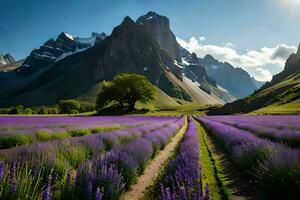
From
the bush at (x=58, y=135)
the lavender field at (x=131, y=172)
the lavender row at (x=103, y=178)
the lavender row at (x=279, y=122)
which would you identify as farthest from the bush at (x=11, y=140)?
the lavender row at (x=279, y=122)

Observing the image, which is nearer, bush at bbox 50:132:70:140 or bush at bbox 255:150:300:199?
bush at bbox 255:150:300:199

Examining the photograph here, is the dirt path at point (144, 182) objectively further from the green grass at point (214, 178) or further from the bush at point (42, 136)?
the bush at point (42, 136)

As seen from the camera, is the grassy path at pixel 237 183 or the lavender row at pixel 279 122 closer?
the grassy path at pixel 237 183

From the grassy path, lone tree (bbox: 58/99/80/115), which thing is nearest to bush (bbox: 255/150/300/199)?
the grassy path

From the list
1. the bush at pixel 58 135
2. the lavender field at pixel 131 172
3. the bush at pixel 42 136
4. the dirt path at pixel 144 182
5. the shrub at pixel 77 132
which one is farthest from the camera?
the shrub at pixel 77 132

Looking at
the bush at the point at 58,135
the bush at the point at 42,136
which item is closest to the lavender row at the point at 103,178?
the bush at the point at 42,136

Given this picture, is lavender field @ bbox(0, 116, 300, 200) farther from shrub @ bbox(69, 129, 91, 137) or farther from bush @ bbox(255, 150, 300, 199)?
shrub @ bbox(69, 129, 91, 137)

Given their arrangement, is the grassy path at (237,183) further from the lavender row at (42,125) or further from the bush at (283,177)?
the lavender row at (42,125)

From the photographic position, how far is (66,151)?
1043 centimetres

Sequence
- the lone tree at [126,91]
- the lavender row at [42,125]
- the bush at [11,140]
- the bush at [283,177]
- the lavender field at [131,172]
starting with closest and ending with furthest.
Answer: the lavender field at [131,172] < the bush at [283,177] < the bush at [11,140] < the lavender row at [42,125] < the lone tree at [126,91]

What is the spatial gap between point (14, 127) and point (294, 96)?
83237 mm

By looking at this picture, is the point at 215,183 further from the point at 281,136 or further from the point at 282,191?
the point at 281,136

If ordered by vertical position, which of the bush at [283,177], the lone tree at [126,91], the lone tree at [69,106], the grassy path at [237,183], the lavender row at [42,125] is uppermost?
the lone tree at [126,91]

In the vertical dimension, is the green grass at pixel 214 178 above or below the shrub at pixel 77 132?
below
